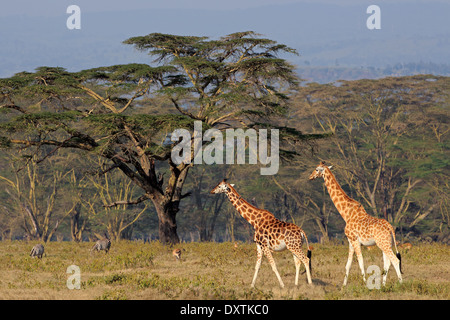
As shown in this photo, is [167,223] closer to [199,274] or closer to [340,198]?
[199,274]

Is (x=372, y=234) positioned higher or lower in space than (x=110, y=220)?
higher

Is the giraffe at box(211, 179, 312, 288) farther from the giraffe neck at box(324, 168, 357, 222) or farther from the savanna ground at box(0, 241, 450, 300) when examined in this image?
the giraffe neck at box(324, 168, 357, 222)

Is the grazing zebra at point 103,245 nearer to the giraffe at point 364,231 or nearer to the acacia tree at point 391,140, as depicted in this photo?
the giraffe at point 364,231

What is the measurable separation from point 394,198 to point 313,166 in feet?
22.3

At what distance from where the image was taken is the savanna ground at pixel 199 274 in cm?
1431

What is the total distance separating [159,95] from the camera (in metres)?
25.3

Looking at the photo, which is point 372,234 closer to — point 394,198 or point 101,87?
point 101,87

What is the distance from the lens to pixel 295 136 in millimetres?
25172

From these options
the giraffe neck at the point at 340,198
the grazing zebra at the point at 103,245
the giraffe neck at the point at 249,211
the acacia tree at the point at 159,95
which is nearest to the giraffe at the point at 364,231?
the giraffe neck at the point at 340,198

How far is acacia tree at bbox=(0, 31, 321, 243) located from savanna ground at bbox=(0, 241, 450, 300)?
3.50m

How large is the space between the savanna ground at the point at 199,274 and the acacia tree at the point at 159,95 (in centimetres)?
350

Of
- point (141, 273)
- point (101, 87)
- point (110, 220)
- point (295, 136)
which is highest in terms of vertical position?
point (101, 87)

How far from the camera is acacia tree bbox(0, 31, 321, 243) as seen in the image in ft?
77.4
